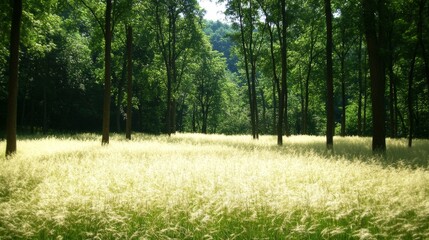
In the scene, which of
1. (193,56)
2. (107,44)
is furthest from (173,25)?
(107,44)

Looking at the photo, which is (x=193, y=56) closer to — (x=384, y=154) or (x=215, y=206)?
(x=384, y=154)

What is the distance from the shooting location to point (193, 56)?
133 feet

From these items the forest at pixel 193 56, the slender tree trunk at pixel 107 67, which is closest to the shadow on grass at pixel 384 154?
the forest at pixel 193 56

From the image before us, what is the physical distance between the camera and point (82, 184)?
735 centimetres

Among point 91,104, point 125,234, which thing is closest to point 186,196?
point 125,234

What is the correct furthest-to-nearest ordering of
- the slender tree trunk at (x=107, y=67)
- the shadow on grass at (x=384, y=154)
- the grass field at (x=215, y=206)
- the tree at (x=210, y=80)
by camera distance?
1. the tree at (x=210, y=80)
2. the slender tree trunk at (x=107, y=67)
3. the shadow on grass at (x=384, y=154)
4. the grass field at (x=215, y=206)

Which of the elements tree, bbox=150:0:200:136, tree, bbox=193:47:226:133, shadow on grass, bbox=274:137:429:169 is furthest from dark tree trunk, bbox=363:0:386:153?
tree, bbox=193:47:226:133

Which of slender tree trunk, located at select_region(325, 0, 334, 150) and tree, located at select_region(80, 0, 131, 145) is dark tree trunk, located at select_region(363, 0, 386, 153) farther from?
tree, located at select_region(80, 0, 131, 145)

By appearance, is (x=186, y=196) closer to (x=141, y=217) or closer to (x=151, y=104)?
(x=141, y=217)

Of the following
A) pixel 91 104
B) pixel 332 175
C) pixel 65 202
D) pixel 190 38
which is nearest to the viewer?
pixel 65 202

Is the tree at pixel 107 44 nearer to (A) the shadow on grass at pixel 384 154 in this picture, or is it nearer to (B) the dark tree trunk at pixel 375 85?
(A) the shadow on grass at pixel 384 154

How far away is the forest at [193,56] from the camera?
18750 millimetres

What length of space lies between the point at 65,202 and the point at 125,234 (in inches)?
70.7

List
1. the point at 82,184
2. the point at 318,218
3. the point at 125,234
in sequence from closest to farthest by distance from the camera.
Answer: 1. the point at 125,234
2. the point at 318,218
3. the point at 82,184
